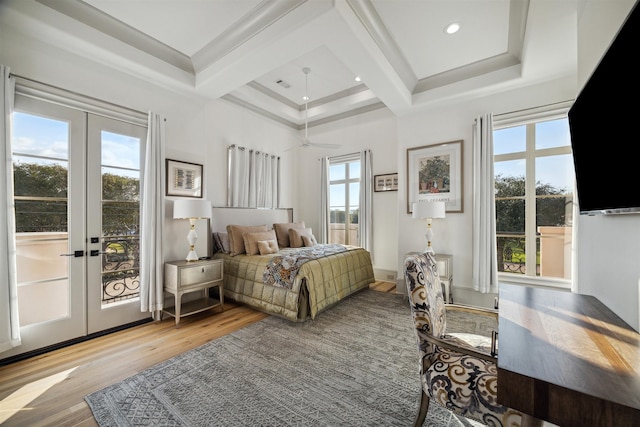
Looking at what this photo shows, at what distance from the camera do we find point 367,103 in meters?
4.62

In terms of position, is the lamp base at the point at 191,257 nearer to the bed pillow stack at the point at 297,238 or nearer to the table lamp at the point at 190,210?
the table lamp at the point at 190,210

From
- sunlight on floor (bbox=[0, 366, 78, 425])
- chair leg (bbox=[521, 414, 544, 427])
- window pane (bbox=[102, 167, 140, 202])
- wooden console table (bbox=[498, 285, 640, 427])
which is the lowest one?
sunlight on floor (bbox=[0, 366, 78, 425])

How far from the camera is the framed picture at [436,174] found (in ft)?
12.1

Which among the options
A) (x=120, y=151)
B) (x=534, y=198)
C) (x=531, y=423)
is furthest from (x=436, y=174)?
(x=120, y=151)

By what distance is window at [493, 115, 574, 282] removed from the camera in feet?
10.4

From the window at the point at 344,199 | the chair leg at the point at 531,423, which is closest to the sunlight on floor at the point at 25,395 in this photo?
the chair leg at the point at 531,423

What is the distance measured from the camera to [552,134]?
3219 mm

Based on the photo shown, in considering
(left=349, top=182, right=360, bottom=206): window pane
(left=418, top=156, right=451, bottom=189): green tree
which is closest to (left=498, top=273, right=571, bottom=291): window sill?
(left=418, top=156, right=451, bottom=189): green tree

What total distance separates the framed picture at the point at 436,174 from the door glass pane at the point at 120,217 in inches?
146

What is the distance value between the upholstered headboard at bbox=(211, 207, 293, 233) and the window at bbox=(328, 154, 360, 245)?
37.5 inches

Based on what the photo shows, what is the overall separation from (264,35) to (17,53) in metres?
2.12

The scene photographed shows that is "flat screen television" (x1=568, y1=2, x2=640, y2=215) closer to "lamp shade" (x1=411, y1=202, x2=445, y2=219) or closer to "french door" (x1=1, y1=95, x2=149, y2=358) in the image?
"lamp shade" (x1=411, y1=202, x2=445, y2=219)

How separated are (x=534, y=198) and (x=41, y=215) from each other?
5.37 metres

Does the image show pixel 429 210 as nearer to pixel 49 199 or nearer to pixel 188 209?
pixel 188 209
